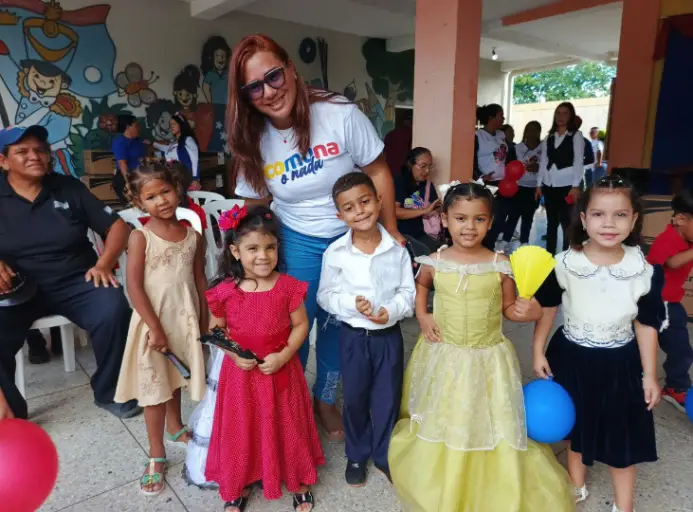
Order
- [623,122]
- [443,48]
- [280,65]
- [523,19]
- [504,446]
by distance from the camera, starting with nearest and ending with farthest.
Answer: [504,446] → [280,65] → [443,48] → [623,122] → [523,19]

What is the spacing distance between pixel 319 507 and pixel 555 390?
37.8 inches

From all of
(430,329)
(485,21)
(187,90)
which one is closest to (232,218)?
(430,329)

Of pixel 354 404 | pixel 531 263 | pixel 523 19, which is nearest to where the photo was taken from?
pixel 531 263

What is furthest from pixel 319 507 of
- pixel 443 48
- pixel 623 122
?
pixel 623 122

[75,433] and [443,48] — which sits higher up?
[443,48]

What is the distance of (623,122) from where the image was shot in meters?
5.12

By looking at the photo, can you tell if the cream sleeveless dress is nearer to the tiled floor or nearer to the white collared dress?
the tiled floor

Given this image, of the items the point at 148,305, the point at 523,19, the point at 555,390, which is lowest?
the point at 555,390

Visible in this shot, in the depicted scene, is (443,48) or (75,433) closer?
(75,433)

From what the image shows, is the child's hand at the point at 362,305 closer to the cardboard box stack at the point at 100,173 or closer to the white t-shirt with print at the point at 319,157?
the white t-shirt with print at the point at 319,157

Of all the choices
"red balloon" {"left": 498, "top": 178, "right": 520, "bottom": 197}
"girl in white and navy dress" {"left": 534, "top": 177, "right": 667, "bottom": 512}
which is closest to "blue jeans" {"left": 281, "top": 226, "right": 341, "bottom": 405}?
"girl in white and navy dress" {"left": 534, "top": 177, "right": 667, "bottom": 512}

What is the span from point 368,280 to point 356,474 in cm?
80

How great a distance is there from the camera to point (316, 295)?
6.56 ft

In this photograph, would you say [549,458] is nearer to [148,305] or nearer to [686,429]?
[686,429]
